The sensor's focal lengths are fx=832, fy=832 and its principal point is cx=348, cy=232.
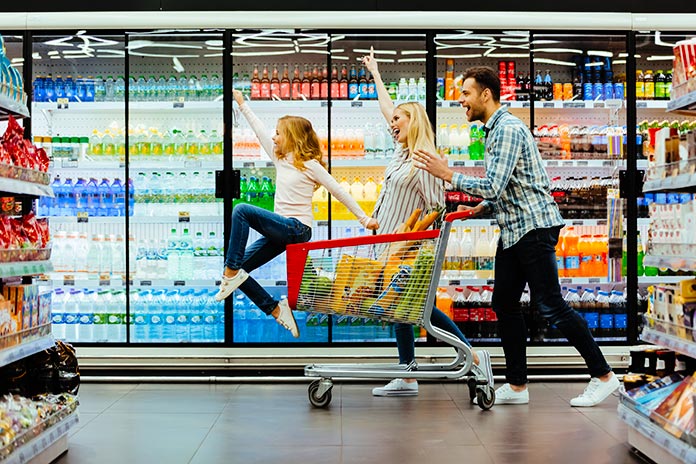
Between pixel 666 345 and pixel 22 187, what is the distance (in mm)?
2549

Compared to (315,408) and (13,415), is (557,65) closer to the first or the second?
(315,408)

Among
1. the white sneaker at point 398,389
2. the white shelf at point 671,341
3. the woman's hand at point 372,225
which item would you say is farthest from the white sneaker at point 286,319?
the white shelf at point 671,341

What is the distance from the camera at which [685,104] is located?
10.3 ft

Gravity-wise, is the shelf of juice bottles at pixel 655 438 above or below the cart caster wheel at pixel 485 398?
above

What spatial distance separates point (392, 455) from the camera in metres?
3.39

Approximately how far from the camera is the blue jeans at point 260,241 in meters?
4.86

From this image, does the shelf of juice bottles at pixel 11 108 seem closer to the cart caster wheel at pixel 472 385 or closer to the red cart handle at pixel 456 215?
the red cart handle at pixel 456 215

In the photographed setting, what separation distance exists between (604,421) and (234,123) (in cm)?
312

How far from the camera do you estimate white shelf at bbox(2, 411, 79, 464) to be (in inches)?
112

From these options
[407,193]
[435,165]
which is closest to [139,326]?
[407,193]

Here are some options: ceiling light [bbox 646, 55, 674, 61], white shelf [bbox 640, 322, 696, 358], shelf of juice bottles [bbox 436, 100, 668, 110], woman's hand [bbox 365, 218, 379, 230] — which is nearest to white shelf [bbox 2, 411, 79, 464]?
woman's hand [bbox 365, 218, 379, 230]

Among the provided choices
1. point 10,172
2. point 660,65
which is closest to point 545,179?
point 660,65

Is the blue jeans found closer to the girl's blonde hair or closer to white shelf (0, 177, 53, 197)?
the girl's blonde hair

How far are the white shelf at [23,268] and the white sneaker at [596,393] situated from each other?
Answer: 2.68 m
